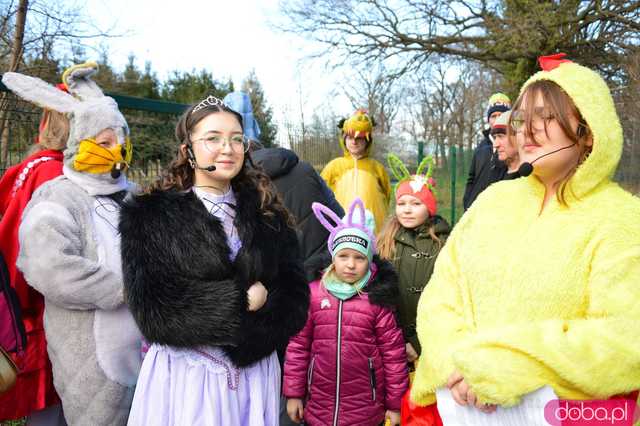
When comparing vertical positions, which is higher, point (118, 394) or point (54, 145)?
point (54, 145)

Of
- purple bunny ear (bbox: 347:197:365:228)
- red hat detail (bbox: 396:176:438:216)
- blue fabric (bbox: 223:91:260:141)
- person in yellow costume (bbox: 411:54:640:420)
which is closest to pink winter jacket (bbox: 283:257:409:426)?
purple bunny ear (bbox: 347:197:365:228)

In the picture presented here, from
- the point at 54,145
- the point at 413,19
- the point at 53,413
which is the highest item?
the point at 413,19

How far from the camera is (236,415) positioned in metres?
2.16

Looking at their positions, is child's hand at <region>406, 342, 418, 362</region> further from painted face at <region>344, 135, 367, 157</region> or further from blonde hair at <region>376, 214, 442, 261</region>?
painted face at <region>344, 135, 367, 157</region>

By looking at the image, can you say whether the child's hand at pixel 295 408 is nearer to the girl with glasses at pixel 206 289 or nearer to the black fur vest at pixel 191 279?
the girl with glasses at pixel 206 289

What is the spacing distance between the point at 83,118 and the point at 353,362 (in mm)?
1982

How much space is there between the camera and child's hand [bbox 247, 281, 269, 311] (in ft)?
7.19

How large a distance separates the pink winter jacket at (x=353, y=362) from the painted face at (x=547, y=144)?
135 centimetres

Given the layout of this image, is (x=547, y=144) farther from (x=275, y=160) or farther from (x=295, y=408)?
(x=275, y=160)

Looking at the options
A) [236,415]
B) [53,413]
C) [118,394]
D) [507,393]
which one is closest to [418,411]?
[507,393]

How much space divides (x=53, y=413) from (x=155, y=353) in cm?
111

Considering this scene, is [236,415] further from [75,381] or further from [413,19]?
[413,19]

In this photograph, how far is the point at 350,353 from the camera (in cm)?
284

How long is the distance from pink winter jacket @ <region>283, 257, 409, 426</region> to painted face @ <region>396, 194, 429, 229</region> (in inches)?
27.0
